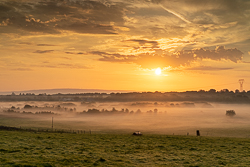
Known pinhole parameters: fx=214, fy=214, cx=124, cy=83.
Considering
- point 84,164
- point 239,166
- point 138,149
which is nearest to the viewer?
point 84,164

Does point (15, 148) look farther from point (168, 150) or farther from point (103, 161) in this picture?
point (168, 150)

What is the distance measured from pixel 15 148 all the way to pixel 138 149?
16.6 metres

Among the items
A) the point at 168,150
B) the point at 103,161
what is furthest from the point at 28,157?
the point at 168,150

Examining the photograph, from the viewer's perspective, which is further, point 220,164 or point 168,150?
point 168,150

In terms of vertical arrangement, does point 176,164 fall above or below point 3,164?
below

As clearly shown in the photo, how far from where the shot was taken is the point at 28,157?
73.6 ft

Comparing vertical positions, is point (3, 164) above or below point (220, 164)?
above

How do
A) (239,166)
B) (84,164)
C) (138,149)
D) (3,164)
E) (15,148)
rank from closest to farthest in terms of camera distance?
(3,164)
(84,164)
(239,166)
(15,148)
(138,149)

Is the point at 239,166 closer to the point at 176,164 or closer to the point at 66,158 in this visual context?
the point at 176,164

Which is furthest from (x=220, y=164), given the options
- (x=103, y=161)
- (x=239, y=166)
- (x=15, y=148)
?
(x=15, y=148)

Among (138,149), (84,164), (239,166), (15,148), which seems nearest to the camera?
(84,164)

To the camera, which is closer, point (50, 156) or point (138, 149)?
point (50, 156)

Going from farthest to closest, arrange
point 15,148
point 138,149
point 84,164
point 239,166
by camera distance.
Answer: point 138,149 → point 15,148 → point 239,166 → point 84,164

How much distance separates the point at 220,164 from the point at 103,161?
42.7ft
